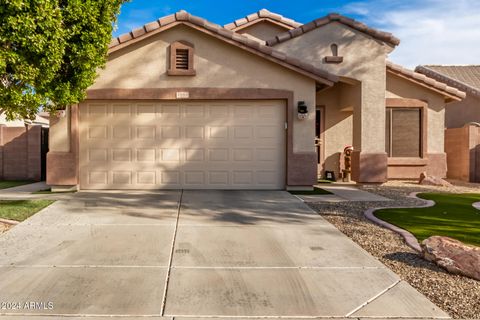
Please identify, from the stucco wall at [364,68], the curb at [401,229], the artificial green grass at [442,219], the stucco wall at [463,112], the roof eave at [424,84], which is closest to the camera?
the curb at [401,229]

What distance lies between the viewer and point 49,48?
6.75 metres

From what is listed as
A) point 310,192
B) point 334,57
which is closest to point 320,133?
point 334,57

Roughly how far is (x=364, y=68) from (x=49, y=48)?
9.86 metres

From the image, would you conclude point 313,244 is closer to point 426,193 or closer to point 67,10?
point 67,10

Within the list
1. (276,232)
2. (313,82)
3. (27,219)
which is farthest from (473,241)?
(27,219)

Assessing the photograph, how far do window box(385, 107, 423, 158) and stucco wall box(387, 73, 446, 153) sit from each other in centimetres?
44

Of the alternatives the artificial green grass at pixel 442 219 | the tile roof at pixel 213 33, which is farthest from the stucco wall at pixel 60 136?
the artificial green grass at pixel 442 219

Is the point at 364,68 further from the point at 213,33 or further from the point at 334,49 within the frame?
the point at 213,33

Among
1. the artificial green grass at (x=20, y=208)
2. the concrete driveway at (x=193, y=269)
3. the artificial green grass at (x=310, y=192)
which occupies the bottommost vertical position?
the concrete driveway at (x=193, y=269)

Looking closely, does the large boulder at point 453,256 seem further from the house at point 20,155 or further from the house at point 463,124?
the house at point 20,155

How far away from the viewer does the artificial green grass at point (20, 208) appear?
7.21 m

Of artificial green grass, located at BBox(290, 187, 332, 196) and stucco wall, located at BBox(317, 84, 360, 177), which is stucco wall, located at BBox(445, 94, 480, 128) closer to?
stucco wall, located at BBox(317, 84, 360, 177)

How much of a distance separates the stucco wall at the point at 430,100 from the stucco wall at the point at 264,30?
5261mm

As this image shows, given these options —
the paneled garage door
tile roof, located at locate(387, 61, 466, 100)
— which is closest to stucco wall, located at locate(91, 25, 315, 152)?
the paneled garage door
